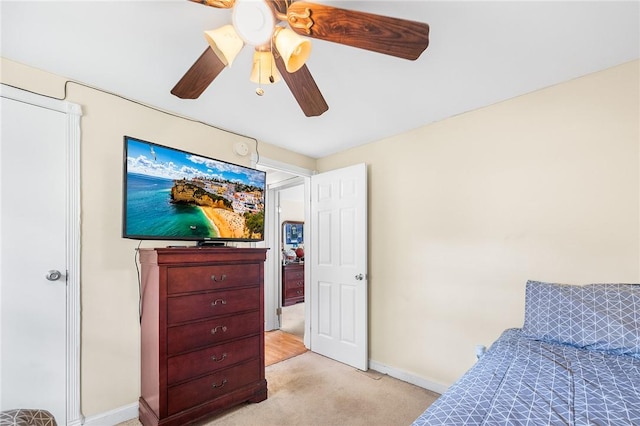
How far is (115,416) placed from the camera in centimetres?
200

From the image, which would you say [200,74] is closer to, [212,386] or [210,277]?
[210,277]

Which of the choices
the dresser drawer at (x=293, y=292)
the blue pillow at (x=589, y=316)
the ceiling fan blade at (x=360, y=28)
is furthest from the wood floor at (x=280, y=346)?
the ceiling fan blade at (x=360, y=28)

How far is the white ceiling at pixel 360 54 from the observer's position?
4.47ft

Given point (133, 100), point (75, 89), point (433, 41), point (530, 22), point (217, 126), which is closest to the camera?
point (530, 22)

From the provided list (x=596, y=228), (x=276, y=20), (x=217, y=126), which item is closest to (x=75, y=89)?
(x=217, y=126)

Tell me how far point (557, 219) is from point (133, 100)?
312 cm

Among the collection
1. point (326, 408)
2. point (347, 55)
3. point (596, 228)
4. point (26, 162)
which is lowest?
point (326, 408)

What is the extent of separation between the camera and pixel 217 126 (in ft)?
8.79

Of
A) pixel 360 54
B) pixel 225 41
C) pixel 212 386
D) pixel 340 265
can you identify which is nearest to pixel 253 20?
pixel 225 41

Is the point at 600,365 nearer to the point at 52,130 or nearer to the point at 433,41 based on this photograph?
the point at 433,41

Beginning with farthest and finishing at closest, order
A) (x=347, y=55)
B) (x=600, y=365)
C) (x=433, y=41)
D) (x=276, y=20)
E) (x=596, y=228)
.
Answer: (x=596, y=228) → (x=347, y=55) → (x=433, y=41) → (x=600, y=365) → (x=276, y=20)

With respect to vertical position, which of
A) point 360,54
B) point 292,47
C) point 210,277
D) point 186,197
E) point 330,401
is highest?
point 360,54

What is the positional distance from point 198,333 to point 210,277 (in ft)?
1.22

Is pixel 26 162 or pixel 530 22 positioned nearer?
pixel 530 22
